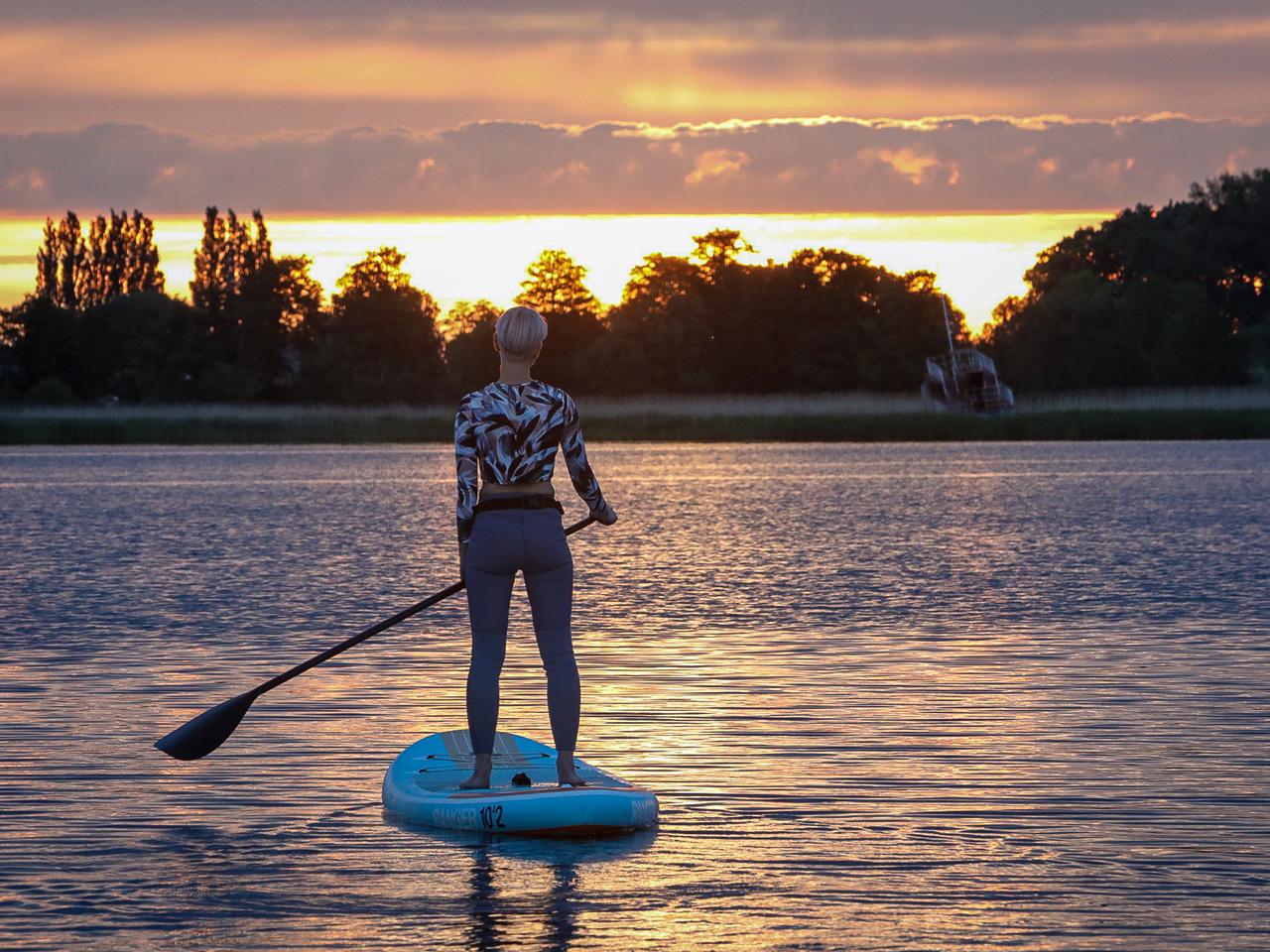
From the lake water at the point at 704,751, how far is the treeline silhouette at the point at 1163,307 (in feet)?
240

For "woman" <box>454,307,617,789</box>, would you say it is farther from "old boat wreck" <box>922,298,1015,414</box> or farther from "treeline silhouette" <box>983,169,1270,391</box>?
"treeline silhouette" <box>983,169,1270,391</box>

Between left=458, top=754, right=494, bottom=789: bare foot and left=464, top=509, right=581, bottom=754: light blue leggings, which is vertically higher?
left=464, top=509, right=581, bottom=754: light blue leggings

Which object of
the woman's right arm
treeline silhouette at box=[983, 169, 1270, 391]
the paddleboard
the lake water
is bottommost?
the lake water


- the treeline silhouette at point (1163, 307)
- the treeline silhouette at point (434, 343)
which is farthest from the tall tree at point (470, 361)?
the treeline silhouette at point (1163, 307)

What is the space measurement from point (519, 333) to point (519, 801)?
1760 millimetres

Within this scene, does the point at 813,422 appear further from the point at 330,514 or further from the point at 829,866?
the point at 829,866

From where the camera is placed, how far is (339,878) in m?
6.98

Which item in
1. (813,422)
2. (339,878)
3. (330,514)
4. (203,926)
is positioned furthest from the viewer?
(813,422)

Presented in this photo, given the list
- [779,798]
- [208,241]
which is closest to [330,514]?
[779,798]

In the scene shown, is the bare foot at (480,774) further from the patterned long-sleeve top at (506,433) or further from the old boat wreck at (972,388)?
the old boat wreck at (972,388)

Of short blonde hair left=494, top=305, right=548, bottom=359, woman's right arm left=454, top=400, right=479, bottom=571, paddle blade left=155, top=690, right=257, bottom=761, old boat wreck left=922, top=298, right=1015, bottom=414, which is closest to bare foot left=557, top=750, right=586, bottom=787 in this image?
woman's right arm left=454, top=400, right=479, bottom=571

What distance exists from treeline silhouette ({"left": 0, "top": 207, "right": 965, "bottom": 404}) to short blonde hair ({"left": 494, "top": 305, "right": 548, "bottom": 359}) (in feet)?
303

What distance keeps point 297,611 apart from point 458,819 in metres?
9.34

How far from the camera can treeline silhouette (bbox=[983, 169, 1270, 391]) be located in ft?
308
